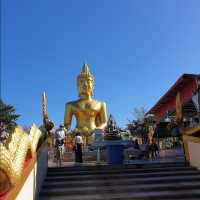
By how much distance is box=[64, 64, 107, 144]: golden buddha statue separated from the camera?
1931cm

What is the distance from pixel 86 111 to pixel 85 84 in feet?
5.40

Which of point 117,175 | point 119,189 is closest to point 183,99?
point 117,175

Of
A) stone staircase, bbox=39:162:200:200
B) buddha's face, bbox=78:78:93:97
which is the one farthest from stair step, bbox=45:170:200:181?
buddha's face, bbox=78:78:93:97

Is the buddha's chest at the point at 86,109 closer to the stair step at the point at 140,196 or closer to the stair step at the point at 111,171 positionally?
the stair step at the point at 111,171

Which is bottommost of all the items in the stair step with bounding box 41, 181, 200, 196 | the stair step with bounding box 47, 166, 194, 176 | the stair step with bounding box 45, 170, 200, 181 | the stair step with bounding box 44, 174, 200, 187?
the stair step with bounding box 41, 181, 200, 196

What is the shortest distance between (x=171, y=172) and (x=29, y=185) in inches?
138

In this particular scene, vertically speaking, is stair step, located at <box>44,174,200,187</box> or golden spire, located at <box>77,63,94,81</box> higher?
golden spire, located at <box>77,63,94,81</box>

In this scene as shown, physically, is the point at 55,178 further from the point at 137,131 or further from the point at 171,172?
the point at 137,131

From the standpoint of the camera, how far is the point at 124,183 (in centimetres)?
750

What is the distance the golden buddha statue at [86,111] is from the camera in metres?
19.3

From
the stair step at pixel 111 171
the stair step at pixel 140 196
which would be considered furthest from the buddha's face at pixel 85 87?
the stair step at pixel 140 196

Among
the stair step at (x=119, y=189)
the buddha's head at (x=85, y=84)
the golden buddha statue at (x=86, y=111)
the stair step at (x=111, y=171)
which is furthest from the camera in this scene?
the buddha's head at (x=85, y=84)

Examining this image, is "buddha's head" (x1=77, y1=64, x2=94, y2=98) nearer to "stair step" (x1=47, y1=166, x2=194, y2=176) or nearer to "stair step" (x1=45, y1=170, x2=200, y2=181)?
"stair step" (x1=47, y1=166, x2=194, y2=176)

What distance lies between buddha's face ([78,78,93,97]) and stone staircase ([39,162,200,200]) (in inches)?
446
